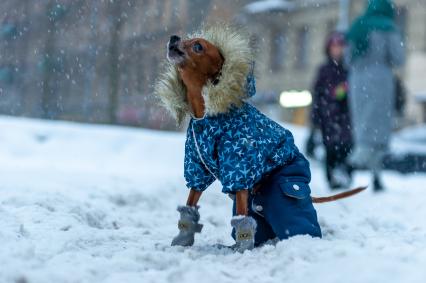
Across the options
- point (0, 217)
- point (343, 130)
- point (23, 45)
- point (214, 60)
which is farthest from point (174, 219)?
point (23, 45)

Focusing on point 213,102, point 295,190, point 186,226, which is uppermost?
point 213,102

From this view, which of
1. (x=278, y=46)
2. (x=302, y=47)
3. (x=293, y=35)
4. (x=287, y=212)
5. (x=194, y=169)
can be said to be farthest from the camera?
(x=302, y=47)

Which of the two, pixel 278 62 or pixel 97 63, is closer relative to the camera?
pixel 97 63

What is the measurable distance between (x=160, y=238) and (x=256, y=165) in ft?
3.17

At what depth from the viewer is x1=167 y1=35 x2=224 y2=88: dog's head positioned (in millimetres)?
3285

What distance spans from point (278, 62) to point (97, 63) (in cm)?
2040

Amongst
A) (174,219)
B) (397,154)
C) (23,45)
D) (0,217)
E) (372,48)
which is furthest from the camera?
(397,154)

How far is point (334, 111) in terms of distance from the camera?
318 inches

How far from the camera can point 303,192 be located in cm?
342

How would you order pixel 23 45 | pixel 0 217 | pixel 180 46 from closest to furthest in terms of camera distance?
1. pixel 180 46
2. pixel 0 217
3. pixel 23 45

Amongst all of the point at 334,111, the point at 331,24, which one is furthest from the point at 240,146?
the point at 331,24

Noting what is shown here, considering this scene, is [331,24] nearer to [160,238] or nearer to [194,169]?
[160,238]

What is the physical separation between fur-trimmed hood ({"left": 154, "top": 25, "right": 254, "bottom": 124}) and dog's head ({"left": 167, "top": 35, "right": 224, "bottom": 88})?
52 millimetres

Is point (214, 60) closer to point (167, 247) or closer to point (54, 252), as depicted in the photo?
point (167, 247)
